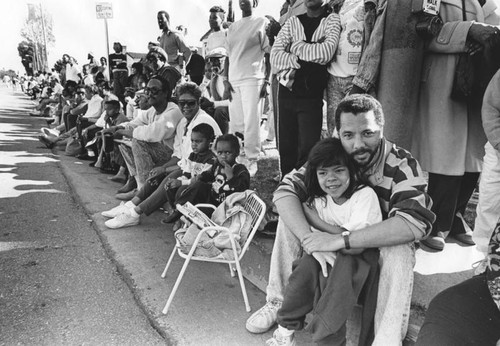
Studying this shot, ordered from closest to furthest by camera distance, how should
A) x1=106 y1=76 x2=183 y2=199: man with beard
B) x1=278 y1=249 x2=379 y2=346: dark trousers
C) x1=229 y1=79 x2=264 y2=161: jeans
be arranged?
1. x1=278 y1=249 x2=379 y2=346: dark trousers
2. x1=106 y1=76 x2=183 y2=199: man with beard
3. x1=229 y1=79 x2=264 y2=161: jeans

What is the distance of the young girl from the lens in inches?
78.4

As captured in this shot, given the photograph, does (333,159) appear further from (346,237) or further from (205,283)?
(205,283)

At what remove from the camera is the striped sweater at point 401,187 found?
1.91 metres

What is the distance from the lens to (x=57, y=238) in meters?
3.73

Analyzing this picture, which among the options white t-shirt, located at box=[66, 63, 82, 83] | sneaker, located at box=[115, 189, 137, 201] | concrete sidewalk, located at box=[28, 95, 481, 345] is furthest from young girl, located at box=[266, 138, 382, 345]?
white t-shirt, located at box=[66, 63, 82, 83]

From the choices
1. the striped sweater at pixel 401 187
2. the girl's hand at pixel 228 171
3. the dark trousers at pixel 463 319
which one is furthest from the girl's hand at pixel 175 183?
the dark trousers at pixel 463 319

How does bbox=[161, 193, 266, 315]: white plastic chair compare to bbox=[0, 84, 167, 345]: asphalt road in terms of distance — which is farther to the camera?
bbox=[161, 193, 266, 315]: white plastic chair

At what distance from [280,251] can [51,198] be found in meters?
3.65

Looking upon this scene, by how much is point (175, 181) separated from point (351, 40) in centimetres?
196

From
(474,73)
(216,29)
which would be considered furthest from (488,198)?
(216,29)

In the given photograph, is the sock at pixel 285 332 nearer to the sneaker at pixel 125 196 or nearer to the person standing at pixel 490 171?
the person standing at pixel 490 171

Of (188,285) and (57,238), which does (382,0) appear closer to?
(188,285)

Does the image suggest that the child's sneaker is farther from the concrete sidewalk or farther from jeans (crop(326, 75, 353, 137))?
jeans (crop(326, 75, 353, 137))

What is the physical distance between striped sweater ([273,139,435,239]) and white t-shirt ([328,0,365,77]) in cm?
119
